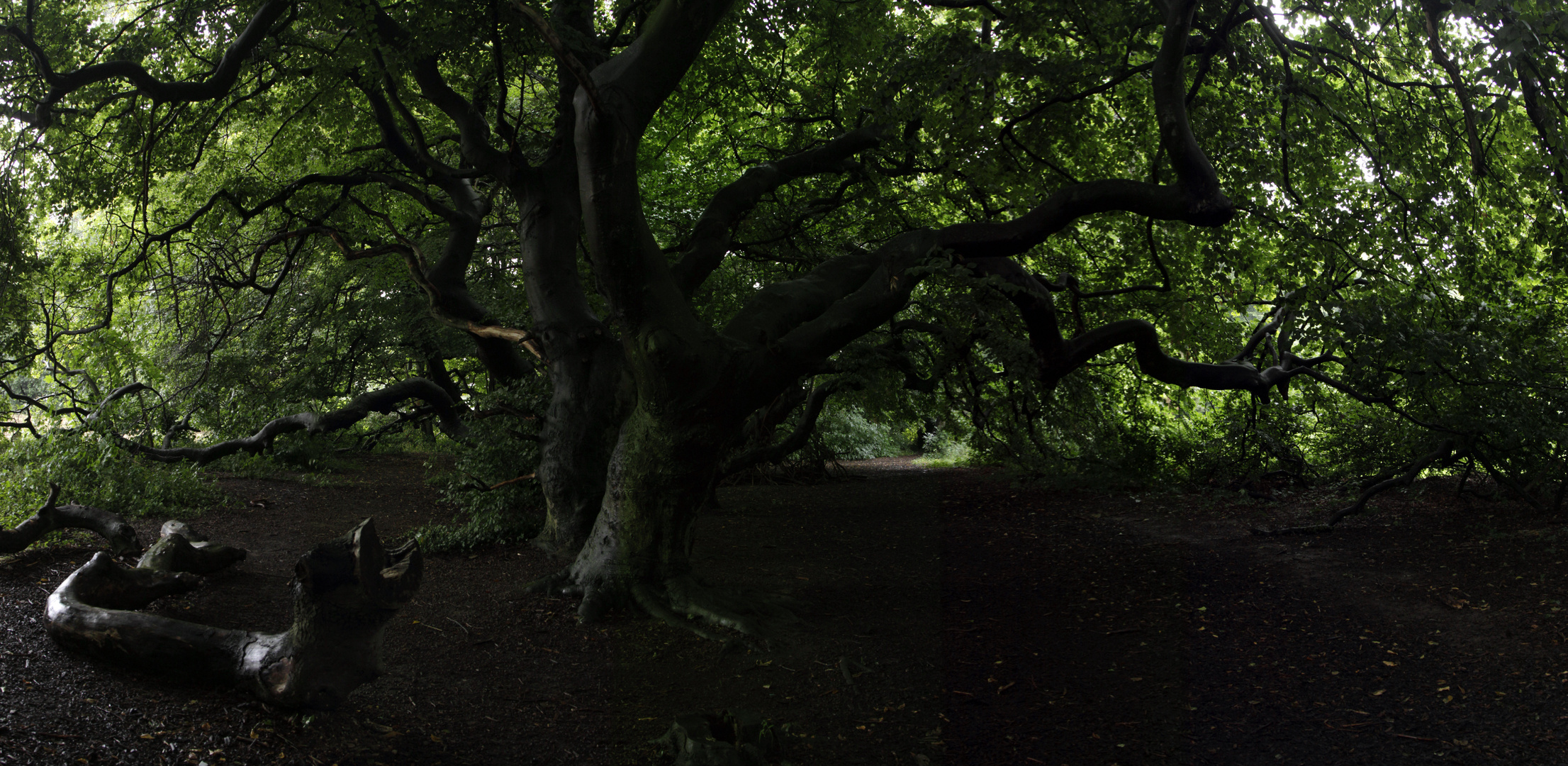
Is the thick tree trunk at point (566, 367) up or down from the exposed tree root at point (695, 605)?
up

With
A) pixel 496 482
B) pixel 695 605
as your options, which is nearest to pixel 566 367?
pixel 496 482

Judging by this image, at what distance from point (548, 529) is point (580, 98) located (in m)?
4.37

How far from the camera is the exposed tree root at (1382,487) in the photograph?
308 inches

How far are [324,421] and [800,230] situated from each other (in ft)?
19.2

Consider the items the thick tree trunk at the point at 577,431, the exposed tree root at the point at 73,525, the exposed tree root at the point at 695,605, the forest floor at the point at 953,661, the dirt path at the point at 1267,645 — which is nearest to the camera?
the forest floor at the point at 953,661

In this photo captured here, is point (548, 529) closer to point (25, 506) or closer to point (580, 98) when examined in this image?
point (25, 506)

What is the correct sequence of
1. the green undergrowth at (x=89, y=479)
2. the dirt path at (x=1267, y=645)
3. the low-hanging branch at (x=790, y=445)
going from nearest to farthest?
the dirt path at (x=1267, y=645)
the green undergrowth at (x=89, y=479)
the low-hanging branch at (x=790, y=445)

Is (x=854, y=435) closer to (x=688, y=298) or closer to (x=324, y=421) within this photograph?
(x=324, y=421)

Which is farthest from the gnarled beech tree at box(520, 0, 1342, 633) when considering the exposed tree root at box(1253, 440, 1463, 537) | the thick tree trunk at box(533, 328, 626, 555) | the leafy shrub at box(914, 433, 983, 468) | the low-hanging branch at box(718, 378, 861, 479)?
the leafy shrub at box(914, 433, 983, 468)

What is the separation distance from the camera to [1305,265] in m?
7.57

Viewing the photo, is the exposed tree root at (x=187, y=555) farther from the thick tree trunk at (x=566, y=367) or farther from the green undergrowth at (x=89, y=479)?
the thick tree trunk at (x=566, y=367)

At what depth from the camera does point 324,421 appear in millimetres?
9797

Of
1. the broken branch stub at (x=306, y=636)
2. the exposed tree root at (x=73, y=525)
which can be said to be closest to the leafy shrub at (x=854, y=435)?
the exposed tree root at (x=73, y=525)

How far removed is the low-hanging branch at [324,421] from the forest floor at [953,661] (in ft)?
5.08
